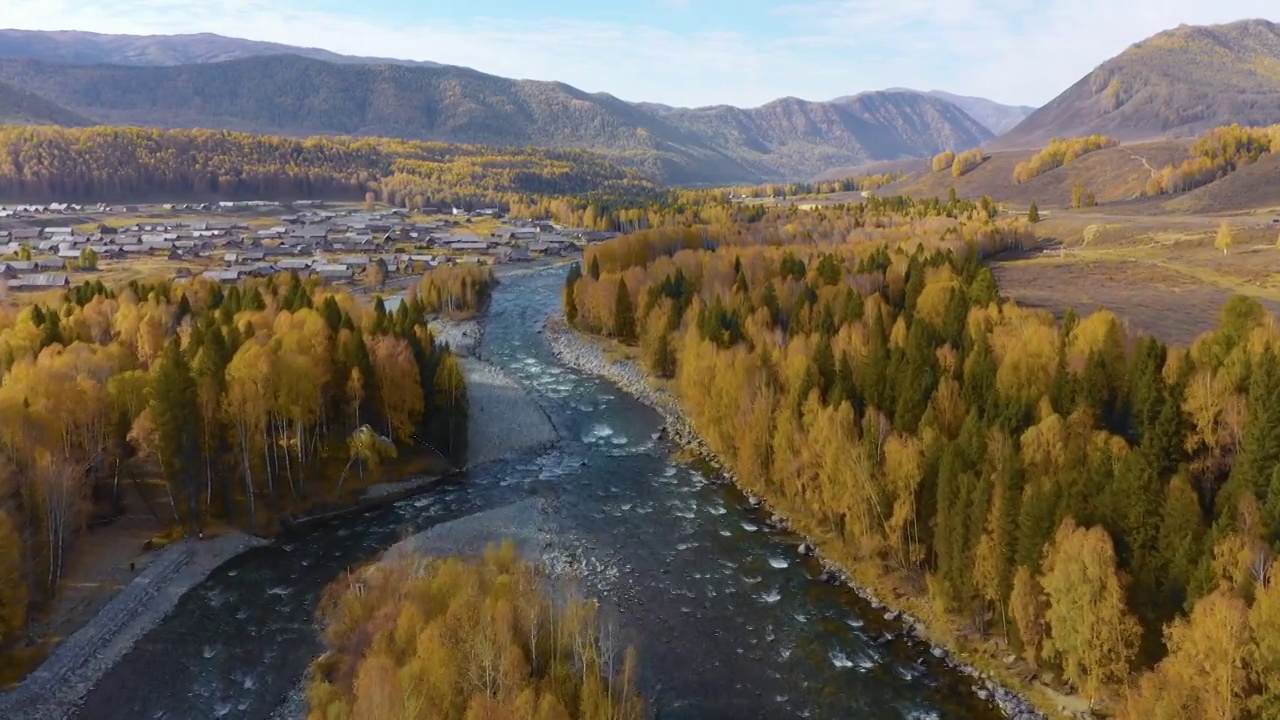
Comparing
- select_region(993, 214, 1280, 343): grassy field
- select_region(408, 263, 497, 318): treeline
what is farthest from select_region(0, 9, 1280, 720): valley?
select_region(408, 263, 497, 318): treeline

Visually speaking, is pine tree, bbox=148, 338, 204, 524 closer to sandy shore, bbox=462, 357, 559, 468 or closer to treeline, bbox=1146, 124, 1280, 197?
sandy shore, bbox=462, 357, 559, 468

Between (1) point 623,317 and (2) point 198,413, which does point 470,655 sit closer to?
(2) point 198,413

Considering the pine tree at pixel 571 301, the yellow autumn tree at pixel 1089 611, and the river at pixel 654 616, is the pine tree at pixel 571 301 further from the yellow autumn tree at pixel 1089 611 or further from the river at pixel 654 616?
the yellow autumn tree at pixel 1089 611

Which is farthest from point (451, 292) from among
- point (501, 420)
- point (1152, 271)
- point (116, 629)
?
point (1152, 271)

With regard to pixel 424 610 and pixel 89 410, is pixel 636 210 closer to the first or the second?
pixel 89 410

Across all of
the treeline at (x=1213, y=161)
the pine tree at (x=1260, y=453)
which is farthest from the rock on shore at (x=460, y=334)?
the treeline at (x=1213, y=161)

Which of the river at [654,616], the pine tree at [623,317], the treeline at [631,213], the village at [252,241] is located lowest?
the river at [654,616]

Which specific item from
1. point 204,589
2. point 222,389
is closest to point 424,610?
point 204,589
